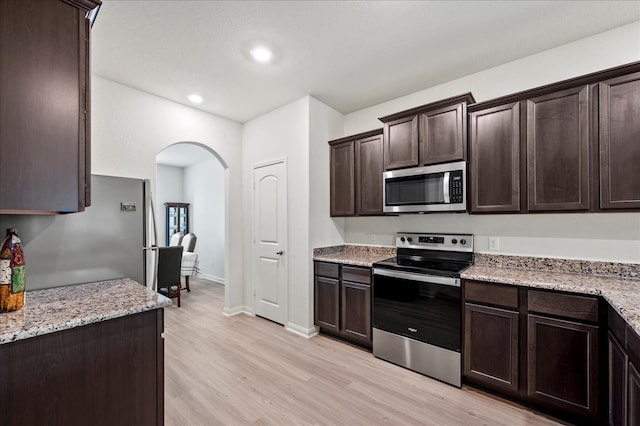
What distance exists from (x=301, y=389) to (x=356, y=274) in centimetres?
116

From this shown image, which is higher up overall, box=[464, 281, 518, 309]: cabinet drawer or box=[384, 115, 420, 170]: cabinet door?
box=[384, 115, 420, 170]: cabinet door

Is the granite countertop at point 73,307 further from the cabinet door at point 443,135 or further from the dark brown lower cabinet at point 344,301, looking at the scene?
the cabinet door at point 443,135

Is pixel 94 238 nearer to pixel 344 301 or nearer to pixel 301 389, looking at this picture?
pixel 301 389

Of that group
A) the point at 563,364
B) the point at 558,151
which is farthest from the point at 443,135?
the point at 563,364

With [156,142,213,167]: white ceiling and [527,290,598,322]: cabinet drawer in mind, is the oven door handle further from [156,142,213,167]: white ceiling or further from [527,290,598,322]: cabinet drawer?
[156,142,213,167]: white ceiling

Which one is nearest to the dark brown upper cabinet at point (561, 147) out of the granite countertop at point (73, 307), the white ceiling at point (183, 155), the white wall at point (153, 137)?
the granite countertop at point (73, 307)

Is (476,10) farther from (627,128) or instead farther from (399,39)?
(627,128)

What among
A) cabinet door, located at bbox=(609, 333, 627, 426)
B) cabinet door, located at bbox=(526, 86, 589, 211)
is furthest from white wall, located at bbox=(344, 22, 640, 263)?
cabinet door, located at bbox=(609, 333, 627, 426)

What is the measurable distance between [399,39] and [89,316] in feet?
8.97

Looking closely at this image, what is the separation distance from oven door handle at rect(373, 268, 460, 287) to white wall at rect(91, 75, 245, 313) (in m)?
2.23

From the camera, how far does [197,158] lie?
639cm

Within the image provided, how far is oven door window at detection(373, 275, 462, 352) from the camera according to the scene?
2244 mm

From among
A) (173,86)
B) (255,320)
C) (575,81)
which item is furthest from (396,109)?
(255,320)

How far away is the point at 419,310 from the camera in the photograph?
242 cm
